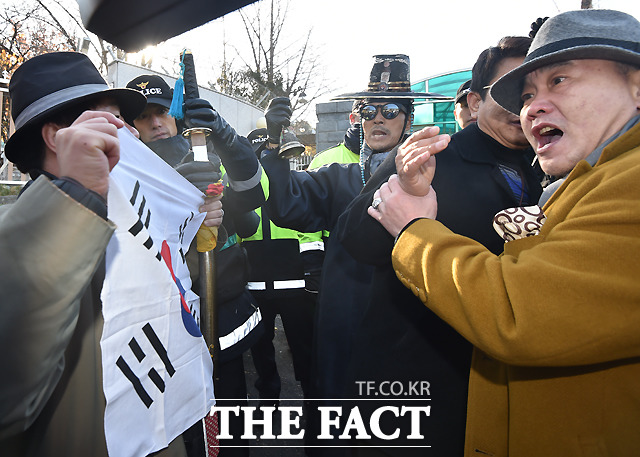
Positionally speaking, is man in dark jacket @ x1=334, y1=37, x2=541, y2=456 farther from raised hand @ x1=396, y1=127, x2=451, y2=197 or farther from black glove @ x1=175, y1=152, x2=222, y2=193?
black glove @ x1=175, y1=152, x2=222, y2=193

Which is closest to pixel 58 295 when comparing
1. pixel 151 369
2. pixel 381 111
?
pixel 151 369

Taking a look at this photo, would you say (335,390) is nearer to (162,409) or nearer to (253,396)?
(162,409)

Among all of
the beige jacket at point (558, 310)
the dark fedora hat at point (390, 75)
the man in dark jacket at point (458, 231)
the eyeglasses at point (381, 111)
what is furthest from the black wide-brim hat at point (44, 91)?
the dark fedora hat at point (390, 75)

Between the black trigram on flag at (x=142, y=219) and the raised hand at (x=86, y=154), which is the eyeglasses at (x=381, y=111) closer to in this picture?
the black trigram on flag at (x=142, y=219)

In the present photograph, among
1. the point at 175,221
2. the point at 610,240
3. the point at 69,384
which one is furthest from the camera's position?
the point at 175,221

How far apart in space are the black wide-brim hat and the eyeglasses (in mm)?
1645

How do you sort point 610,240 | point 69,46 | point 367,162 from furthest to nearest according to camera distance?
point 69,46, point 367,162, point 610,240

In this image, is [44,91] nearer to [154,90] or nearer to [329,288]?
[154,90]

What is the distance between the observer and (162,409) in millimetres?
1356

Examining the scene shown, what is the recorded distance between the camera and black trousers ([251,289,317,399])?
12.0ft

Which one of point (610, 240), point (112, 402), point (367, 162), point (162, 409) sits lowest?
point (162, 409)

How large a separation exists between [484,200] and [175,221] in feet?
4.13

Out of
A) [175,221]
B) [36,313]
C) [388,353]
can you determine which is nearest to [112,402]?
[36,313]

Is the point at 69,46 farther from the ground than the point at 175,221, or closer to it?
farther from the ground
